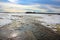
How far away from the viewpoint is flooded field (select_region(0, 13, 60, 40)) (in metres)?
2.46

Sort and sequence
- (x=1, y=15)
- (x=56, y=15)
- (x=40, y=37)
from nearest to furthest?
(x=40, y=37)
(x=1, y=15)
(x=56, y=15)

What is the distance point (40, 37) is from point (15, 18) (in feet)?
2.35

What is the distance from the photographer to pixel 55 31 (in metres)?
2.58

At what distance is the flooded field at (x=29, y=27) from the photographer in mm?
2465

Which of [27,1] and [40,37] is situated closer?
[40,37]

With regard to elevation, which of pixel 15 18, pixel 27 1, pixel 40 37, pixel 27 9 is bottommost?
pixel 40 37

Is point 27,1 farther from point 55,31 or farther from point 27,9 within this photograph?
point 55,31

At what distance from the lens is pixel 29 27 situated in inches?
102

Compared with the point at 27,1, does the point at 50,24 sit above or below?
below

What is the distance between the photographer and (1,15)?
104 inches

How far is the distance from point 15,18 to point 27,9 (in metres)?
0.36

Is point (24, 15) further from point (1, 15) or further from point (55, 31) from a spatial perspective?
point (55, 31)

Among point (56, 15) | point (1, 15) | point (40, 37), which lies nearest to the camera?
point (40, 37)

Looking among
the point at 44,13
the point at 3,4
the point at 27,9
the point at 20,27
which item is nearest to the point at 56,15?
the point at 44,13
